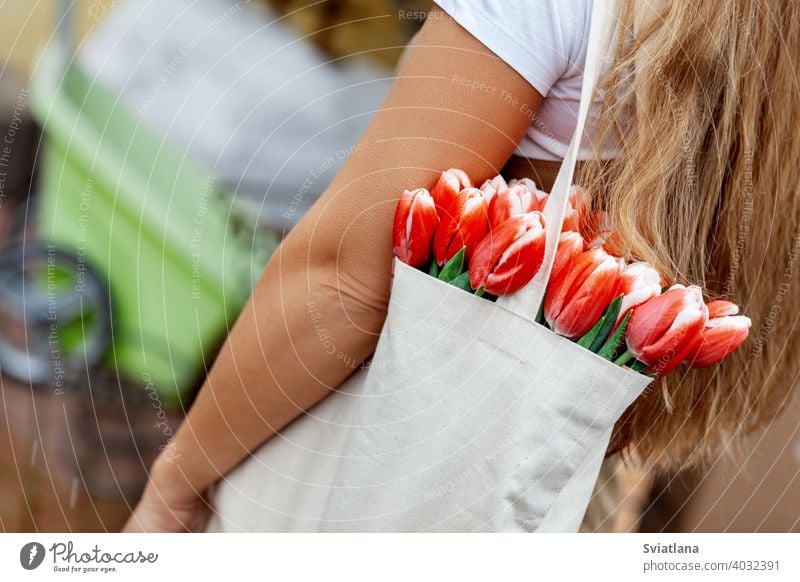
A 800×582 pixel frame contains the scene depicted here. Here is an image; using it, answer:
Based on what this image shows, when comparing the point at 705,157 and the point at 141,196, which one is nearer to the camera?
the point at 705,157

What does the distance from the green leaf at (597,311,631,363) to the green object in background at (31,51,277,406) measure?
0.33m

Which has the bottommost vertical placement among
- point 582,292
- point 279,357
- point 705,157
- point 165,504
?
point 165,504

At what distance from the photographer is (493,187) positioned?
48cm

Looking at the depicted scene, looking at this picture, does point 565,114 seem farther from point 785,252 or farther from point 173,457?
point 173,457

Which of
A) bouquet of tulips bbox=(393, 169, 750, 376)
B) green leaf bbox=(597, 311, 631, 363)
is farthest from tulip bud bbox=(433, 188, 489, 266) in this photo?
green leaf bbox=(597, 311, 631, 363)

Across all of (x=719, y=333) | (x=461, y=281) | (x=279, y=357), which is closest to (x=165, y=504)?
(x=279, y=357)

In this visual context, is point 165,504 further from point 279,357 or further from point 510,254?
point 510,254

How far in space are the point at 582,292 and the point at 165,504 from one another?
0.37 meters

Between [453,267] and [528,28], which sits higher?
[528,28]

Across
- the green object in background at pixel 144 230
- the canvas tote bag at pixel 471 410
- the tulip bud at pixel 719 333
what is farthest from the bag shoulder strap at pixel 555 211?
the green object in background at pixel 144 230

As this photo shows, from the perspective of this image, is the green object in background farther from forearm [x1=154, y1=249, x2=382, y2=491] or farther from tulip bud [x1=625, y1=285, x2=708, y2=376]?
tulip bud [x1=625, y1=285, x2=708, y2=376]

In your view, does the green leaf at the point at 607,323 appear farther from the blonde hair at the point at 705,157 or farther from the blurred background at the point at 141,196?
the blurred background at the point at 141,196

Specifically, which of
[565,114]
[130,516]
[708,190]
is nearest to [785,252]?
[708,190]

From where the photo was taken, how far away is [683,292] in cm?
48
